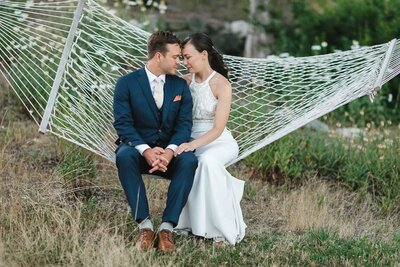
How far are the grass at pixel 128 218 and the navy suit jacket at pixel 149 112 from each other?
425 mm

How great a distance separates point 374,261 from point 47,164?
6.54 feet

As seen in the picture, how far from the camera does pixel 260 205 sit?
4.74 meters

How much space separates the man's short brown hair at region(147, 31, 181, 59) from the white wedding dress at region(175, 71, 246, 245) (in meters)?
0.32

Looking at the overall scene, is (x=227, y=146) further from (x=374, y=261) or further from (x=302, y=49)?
(x=302, y=49)

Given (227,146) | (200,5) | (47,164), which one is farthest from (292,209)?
(200,5)

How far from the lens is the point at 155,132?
4023 millimetres

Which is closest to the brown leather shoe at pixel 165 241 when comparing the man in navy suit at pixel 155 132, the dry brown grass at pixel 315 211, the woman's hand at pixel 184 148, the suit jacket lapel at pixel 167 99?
the man in navy suit at pixel 155 132

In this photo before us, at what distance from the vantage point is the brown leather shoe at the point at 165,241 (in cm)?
379

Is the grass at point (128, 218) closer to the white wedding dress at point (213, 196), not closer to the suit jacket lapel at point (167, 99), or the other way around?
the white wedding dress at point (213, 196)

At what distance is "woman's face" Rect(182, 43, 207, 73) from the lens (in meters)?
4.12

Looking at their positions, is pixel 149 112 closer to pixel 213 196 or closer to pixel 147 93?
pixel 147 93

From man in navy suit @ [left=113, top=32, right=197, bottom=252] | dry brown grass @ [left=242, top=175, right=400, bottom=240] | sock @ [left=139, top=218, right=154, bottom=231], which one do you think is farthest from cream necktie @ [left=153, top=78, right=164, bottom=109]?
dry brown grass @ [left=242, top=175, right=400, bottom=240]

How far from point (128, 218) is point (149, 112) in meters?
0.54

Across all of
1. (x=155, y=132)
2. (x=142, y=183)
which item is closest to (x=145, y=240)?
(x=142, y=183)
